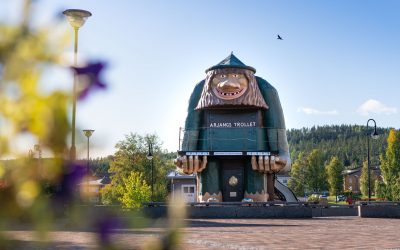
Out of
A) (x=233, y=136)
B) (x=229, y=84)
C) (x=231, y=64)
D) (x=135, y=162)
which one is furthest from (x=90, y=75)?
(x=135, y=162)

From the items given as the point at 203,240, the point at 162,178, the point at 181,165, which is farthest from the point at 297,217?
the point at 162,178

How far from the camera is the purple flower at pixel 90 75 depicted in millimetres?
1063

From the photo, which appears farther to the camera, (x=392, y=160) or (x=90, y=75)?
(x=392, y=160)

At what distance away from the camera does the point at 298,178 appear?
92438 mm

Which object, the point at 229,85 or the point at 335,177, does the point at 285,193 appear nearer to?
the point at 229,85

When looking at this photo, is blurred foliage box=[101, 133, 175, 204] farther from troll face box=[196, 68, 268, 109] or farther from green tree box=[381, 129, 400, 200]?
troll face box=[196, 68, 268, 109]

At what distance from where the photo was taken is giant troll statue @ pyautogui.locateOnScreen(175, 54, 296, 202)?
78.0ft

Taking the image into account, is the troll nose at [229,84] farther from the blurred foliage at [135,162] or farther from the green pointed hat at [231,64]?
the blurred foliage at [135,162]

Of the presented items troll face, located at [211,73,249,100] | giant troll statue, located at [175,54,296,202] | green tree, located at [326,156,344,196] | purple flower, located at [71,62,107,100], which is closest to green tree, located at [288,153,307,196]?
green tree, located at [326,156,344,196]

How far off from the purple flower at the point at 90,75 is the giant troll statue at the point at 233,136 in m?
22.3

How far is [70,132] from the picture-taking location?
101cm

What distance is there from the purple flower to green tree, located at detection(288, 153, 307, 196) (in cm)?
8974

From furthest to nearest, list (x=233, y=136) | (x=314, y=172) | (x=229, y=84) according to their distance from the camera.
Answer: (x=314, y=172), (x=233, y=136), (x=229, y=84)

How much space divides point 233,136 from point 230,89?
92.8 inches
